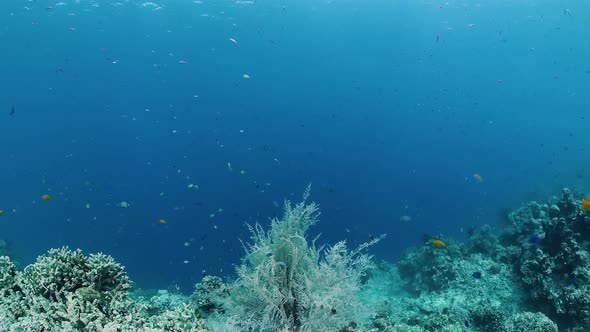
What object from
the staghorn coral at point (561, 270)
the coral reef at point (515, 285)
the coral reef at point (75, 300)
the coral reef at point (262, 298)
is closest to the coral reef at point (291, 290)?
the coral reef at point (262, 298)

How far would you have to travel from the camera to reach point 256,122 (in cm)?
7344

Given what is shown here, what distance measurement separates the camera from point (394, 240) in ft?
136

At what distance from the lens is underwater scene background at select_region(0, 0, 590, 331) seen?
93.7 feet

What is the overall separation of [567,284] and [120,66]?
65.2m

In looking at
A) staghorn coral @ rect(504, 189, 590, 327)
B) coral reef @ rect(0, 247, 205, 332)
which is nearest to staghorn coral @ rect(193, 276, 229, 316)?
coral reef @ rect(0, 247, 205, 332)

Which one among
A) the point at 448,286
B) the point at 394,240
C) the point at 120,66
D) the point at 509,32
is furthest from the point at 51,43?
the point at 509,32

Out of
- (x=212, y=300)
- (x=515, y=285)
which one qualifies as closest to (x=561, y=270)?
(x=515, y=285)

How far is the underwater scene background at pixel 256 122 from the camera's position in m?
28.6

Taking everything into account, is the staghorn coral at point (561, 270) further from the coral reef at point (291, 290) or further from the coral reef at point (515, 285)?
the coral reef at point (291, 290)

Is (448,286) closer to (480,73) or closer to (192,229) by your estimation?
(192,229)

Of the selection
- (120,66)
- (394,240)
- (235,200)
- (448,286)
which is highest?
(120,66)

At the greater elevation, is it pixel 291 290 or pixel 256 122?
pixel 256 122

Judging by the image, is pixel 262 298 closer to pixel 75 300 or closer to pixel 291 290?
pixel 291 290

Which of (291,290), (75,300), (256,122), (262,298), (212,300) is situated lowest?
(262,298)
